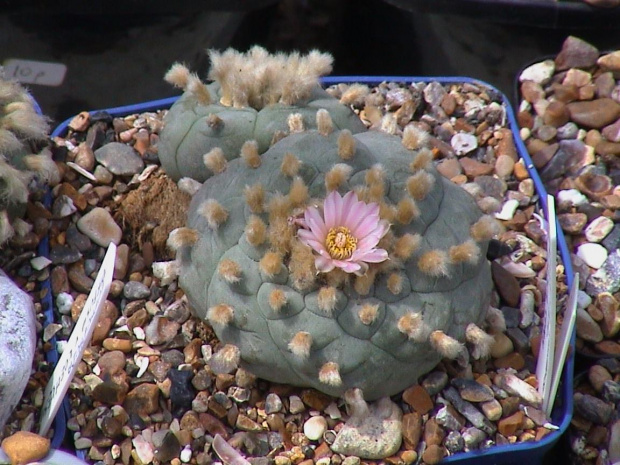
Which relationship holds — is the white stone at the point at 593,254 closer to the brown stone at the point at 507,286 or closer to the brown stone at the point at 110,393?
the brown stone at the point at 507,286

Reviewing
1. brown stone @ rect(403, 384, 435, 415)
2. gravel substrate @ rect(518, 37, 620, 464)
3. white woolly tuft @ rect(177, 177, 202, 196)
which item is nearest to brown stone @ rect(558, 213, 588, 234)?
gravel substrate @ rect(518, 37, 620, 464)

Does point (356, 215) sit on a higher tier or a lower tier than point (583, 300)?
higher

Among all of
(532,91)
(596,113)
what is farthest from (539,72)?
(596,113)

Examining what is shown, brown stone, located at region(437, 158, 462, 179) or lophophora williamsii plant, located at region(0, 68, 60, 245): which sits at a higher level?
lophophora williamsii plant, located at region(0, 68, 60, 245)

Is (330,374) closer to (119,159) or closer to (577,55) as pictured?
(119,159)

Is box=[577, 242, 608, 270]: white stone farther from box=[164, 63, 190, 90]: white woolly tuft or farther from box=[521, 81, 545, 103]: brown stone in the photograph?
box=[164, 63, 190, 90]: white woolly tuft

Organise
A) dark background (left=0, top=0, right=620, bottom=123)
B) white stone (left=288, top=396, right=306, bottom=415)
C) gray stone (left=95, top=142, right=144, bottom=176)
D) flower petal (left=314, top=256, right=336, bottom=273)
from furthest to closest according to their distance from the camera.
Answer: dark background (left=0, top=0, right=620, bottom=123)
gray stone (left=95, top=142, right=144, bottom=176)
white stone (left=288, top=396, right=306, bottom=415)
flower petal (left=314, top=256, right=336, bottom=273)
